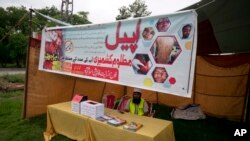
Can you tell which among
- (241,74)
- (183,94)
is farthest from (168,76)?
(241,74)

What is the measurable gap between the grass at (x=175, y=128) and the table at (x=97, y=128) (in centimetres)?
33

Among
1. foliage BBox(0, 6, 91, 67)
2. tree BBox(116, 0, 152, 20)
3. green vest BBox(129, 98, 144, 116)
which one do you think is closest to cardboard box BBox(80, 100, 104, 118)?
green vest BBox(129, 98, 144, 116)

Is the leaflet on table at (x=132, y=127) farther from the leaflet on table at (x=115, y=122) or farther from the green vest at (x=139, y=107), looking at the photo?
the green vest at (x=139, y=107)

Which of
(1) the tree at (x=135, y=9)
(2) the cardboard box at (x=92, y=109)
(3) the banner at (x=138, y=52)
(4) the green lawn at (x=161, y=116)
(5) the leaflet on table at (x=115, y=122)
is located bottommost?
(4) the green lawn at (x=161, y=116)

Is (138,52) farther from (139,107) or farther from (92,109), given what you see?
(139,107)

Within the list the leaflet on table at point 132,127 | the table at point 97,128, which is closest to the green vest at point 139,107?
the table at point 97,128

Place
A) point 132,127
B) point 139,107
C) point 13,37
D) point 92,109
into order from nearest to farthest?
point 132,127
point 92,109
point 139,107
point 13,37

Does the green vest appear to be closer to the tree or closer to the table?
the table

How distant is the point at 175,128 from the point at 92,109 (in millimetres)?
2791

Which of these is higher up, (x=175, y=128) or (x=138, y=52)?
(x=138, y=52)

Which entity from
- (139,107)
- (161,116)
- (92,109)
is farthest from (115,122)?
(161,116)

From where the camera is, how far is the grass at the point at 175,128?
4859mm

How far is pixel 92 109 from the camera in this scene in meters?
3.90

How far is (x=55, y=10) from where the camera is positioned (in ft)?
127
